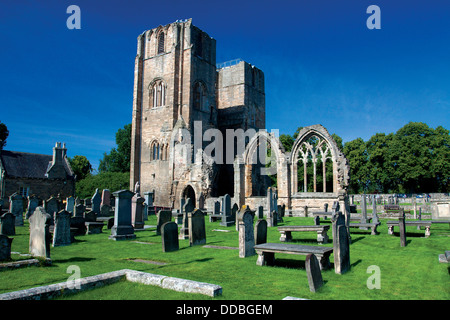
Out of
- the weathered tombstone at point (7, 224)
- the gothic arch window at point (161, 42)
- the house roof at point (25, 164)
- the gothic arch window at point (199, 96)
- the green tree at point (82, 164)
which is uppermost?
the gothic arch window at point (161, 42)

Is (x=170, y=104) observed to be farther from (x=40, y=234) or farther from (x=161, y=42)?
(x=40, y=234)

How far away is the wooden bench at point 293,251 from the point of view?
6.28m

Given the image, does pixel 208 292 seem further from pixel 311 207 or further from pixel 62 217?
pixel 311 207

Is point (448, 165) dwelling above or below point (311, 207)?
above

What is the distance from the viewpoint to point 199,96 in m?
38.3

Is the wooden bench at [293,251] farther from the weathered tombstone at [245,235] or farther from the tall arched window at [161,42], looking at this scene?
the tall arched window at [161,42]

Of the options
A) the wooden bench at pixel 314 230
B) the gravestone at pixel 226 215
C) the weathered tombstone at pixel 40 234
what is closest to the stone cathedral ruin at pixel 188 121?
the gravestone at pixel 226 215

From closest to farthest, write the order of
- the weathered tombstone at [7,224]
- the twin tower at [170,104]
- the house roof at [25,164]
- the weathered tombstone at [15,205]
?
the weathered tombstone at [7,224] < the weathered tombstone at [15,205] < the house roof at [25,164] < the twin tower at [170,104]

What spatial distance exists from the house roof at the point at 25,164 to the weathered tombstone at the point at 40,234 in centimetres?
3026

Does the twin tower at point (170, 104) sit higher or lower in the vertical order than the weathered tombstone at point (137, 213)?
higher

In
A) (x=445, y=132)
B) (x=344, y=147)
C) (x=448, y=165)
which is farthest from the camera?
(x=344, y=147)

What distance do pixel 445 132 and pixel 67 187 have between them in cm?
4975

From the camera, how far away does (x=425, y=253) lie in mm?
7984
